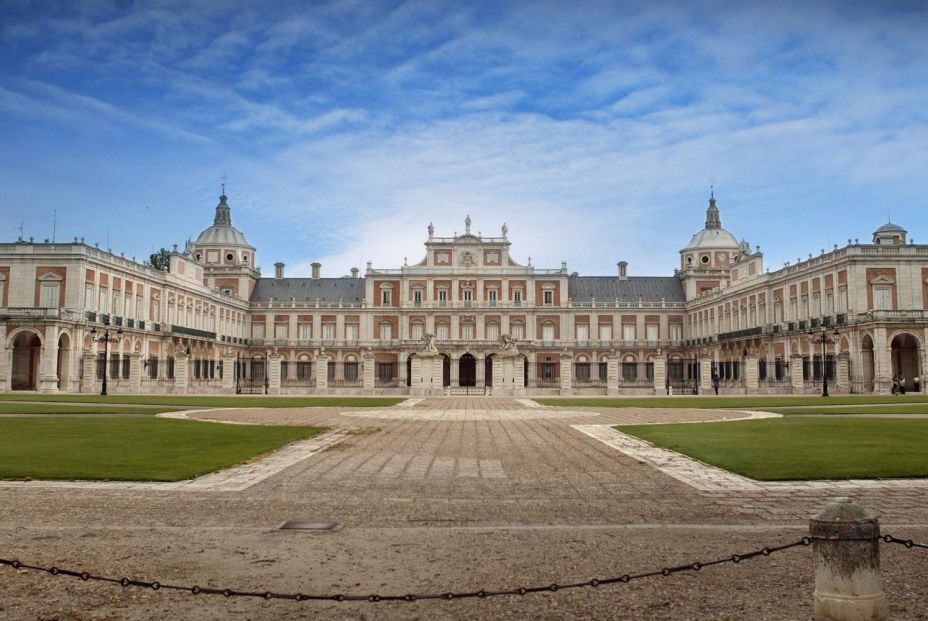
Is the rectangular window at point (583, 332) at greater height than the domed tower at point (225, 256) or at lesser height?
lesser

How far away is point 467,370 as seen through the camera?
2968 inches

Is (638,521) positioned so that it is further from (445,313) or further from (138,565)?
(445,313)

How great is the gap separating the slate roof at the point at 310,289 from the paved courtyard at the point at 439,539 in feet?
227

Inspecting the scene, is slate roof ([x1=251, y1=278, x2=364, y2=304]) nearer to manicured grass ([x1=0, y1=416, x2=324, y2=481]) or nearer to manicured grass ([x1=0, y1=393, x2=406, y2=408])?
manicured grass ([x1=0, y1=393, x2=406, y2=408])

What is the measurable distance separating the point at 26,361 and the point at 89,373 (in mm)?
4688

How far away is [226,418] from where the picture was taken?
72.2 feet

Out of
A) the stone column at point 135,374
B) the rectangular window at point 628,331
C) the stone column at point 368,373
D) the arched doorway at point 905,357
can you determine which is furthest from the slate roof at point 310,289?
the arched doorway at point 905,357

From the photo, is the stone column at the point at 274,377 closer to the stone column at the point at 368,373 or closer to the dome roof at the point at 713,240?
the stone column at the point at 368,373

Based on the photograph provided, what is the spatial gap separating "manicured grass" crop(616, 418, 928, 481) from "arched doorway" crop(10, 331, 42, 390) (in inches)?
1593

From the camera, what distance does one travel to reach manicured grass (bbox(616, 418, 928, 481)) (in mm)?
10977

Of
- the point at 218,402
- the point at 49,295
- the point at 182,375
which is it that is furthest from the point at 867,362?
the point at 49,295

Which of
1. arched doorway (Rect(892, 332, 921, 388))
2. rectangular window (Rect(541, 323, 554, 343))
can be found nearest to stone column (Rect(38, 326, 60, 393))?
rectangular window (Rect(541, 323, 554, 343))

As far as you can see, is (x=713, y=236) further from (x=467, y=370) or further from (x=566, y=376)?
(x=566, y=376)

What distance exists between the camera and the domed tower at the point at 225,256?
78188 millimetres
